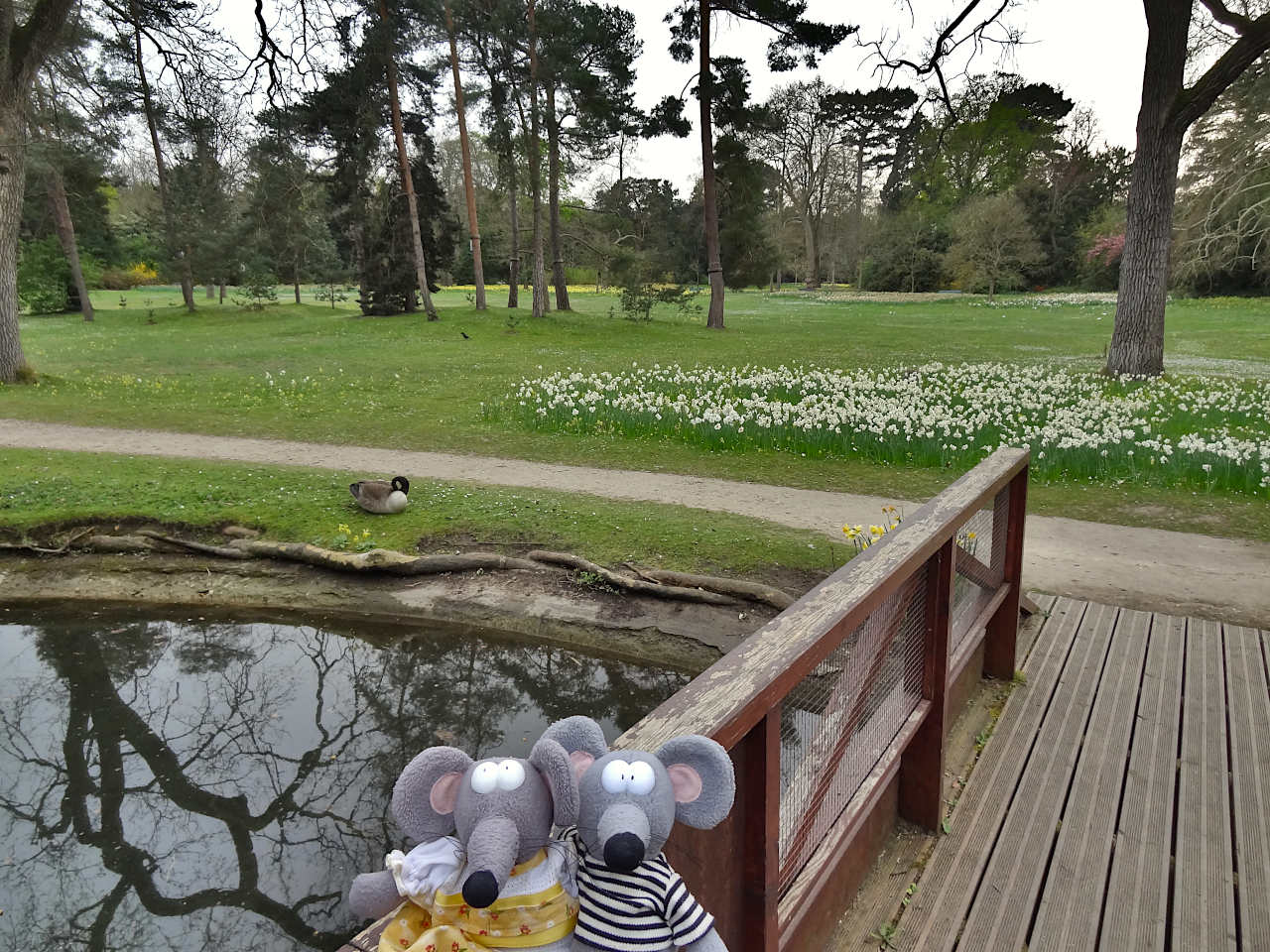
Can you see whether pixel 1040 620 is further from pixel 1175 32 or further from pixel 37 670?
pixel 1175 32

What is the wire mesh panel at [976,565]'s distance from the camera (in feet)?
11.8

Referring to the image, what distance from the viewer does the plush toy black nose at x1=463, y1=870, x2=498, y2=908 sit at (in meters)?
1.21

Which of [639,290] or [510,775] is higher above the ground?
[639,290]

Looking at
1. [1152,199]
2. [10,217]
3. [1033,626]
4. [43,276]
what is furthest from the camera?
[43,276]

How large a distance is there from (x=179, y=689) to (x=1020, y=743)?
195 inches

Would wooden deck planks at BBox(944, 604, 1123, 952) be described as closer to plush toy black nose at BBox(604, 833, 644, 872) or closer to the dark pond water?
plush toy black nose at BBox(604, 833, 644, 872)

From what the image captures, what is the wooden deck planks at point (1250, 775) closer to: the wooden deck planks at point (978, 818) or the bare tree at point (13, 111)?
the wooden deck planks at point (978, 818)

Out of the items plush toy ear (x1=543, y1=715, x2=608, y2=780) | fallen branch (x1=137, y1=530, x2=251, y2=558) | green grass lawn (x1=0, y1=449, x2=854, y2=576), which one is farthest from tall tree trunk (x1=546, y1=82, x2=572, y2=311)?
plush toy ear (x1=543, y1=715, x2=608, y2=780)

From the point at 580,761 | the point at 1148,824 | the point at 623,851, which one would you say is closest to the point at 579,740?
the point at 580,761

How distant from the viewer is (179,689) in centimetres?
539

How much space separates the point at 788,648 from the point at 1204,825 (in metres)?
2.29

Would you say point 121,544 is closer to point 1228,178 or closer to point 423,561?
point 423,561

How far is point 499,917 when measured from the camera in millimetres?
1362

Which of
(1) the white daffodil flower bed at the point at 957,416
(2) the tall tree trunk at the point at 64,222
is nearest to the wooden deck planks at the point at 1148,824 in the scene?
(1) the white daffodil flower bed at the point at 957,416
